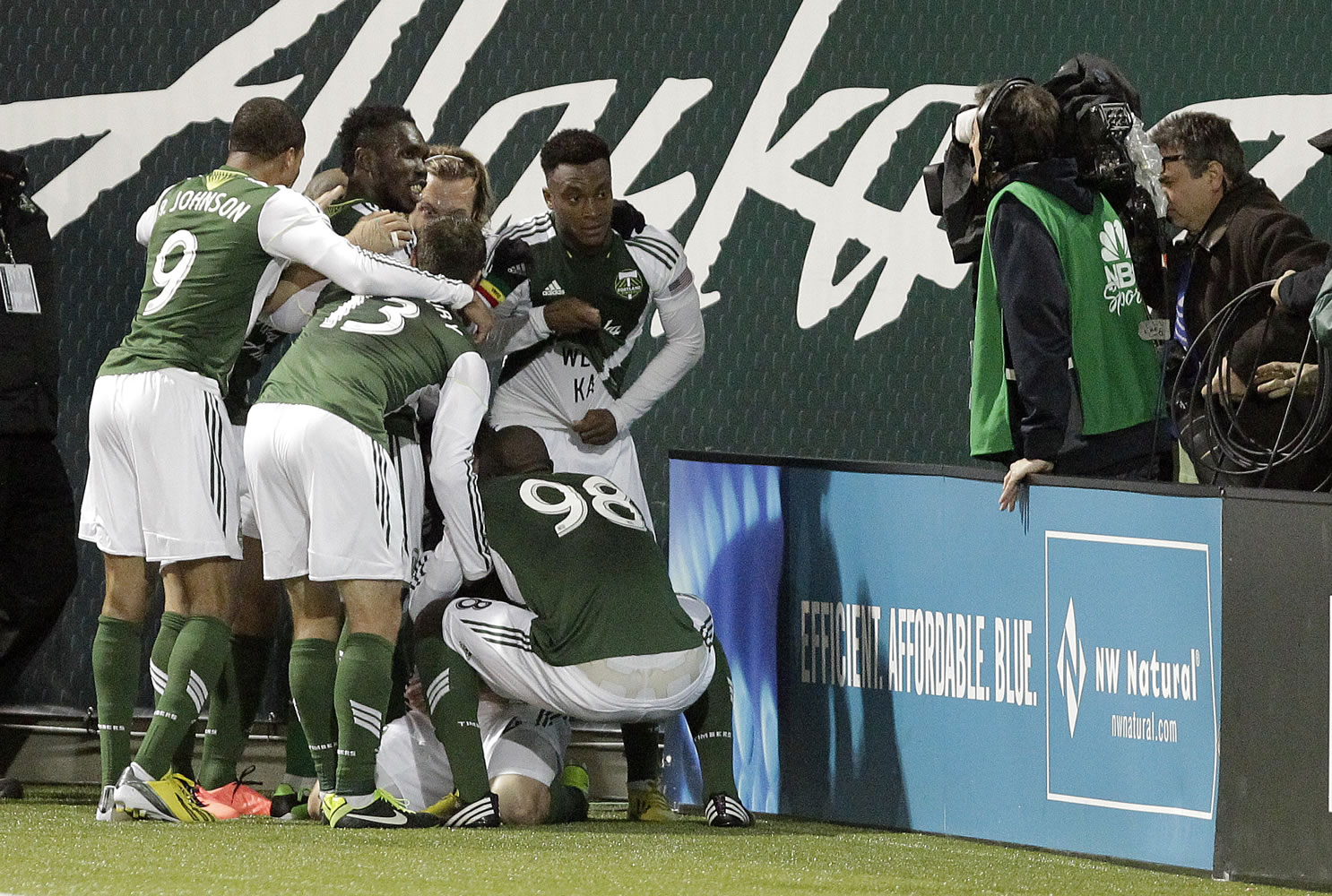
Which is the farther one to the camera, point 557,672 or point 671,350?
point 671,350

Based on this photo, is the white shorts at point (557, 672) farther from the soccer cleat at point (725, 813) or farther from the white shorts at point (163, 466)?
the white shorts at point (163, 466)

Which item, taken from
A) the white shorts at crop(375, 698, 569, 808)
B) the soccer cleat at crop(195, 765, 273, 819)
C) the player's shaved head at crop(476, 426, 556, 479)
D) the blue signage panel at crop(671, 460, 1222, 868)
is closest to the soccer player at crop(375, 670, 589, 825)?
the white shorts at crop(375, 698, 569, 808)

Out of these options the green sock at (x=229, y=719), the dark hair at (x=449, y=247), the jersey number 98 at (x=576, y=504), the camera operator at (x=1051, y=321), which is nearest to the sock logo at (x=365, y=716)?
the jersey number 98 at (x=576, y=504)

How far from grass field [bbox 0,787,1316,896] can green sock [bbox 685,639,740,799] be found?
15 cm

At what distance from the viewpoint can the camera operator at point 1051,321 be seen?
15.5ft

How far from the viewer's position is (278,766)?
251 inches

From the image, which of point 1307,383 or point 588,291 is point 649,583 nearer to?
point 588,291

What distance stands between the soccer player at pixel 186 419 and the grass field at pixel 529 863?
315mm

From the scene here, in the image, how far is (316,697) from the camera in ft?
16.2

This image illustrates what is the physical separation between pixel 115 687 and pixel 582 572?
4.16ft

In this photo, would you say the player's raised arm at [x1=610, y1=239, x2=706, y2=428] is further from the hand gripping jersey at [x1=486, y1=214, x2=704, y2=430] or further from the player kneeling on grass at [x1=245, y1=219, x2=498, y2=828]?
the player kneeling on grass at [x1=245, y1=219, x2=498, y2=828]

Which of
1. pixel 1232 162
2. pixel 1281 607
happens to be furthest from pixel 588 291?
pixel 1281 607

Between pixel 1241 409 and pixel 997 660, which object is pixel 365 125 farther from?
pixel 1241 409

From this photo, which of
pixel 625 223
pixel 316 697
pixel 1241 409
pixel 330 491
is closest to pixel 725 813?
pixel 316 697
